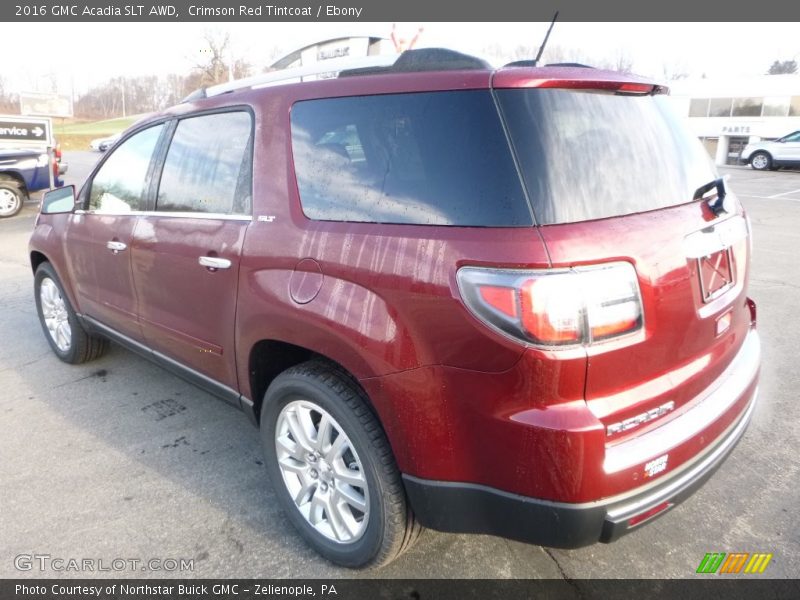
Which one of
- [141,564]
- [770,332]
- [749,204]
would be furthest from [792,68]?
[141,564]

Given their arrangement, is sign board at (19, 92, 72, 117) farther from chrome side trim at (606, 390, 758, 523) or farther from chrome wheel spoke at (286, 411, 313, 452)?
chrome side trim at (606, 390, 758, 523)

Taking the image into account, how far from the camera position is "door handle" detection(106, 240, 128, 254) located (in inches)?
130

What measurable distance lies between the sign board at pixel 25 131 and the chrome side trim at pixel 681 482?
1339 centimetres

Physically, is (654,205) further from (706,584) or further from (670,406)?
(706,584)

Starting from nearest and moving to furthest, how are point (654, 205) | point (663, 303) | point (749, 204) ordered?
point (663, 303) → point (654, 205) → point (749, 204)

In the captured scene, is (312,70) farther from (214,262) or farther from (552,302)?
(552,302)

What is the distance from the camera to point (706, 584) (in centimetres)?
222

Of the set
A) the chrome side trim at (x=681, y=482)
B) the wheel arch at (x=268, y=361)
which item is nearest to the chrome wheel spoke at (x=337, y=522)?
the wheel arch at (x=268, y=361)

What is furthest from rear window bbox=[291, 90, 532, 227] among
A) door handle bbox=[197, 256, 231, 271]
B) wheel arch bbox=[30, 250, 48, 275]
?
wheel arch bbox=[30, 250, 48, 275]

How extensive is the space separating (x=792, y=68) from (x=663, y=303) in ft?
260

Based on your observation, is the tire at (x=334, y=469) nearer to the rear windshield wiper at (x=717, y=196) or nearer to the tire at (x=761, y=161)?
the rear windshield wiper at (x=717, y=196)

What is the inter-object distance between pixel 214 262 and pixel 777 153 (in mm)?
28274

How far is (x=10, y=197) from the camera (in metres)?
12.1

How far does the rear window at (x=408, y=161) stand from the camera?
1.79 metres
